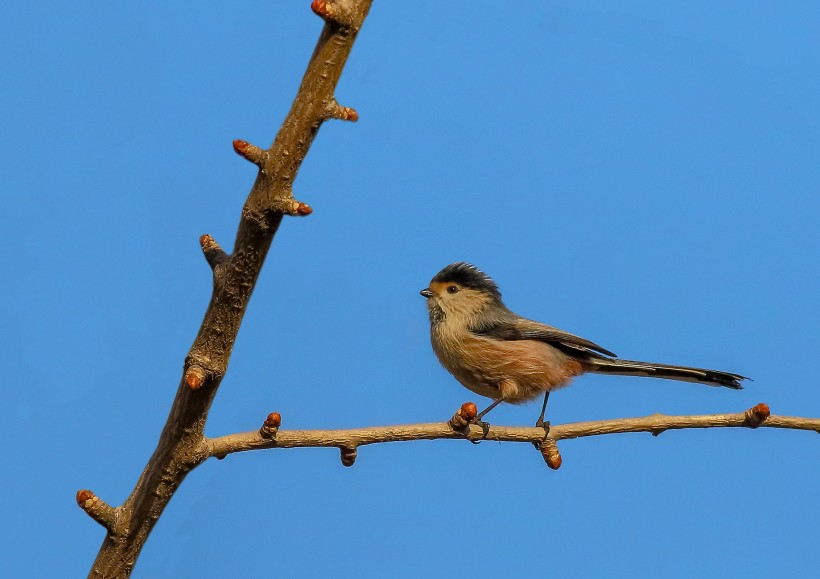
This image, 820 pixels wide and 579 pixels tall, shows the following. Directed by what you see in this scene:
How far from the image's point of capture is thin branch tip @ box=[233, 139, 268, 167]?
151cm

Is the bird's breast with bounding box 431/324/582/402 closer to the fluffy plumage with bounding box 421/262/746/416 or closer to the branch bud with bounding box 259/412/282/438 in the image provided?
the fluffy plumage with bounding box 421/262/746/416

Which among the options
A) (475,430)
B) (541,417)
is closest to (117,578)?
(475,430)

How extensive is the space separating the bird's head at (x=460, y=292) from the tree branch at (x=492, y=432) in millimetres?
762

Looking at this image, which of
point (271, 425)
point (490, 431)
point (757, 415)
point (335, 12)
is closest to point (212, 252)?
point (271, 425)

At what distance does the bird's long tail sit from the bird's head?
0.39m

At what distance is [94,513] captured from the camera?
5.78ft

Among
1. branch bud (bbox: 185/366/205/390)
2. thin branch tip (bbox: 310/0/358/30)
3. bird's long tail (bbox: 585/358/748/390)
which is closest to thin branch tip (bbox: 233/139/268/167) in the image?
thin branch tip (bbox: 310/0/358/30)

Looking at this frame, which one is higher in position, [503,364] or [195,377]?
[503,364]

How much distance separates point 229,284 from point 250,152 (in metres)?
0.24

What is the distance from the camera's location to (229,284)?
5.26 feet

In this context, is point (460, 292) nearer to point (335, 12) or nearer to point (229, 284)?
point (229, 284)

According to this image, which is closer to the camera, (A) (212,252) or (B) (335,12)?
(B) (335,12)

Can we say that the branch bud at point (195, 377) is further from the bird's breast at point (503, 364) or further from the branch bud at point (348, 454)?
the bird's breast at point (503, 364)

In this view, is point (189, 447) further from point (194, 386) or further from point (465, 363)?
point (465, 363)
